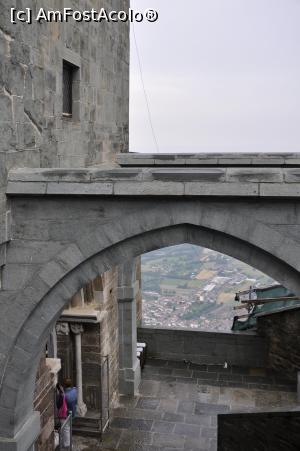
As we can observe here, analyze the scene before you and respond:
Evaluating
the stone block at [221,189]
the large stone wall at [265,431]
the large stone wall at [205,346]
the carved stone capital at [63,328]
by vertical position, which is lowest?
the large stone wall at [205,346]

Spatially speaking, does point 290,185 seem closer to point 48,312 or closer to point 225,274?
point 48,312

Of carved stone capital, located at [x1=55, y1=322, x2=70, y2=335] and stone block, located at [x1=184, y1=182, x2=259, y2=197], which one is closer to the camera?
stone block, located at [x1=184, y1=182, x2=259, y2=197]

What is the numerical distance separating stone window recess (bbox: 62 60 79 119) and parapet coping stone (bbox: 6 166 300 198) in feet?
6.68

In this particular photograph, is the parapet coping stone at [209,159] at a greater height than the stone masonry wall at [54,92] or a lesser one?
lesser

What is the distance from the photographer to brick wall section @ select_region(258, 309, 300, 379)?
12.0m

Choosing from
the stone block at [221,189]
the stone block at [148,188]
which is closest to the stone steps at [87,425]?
the stone block at [148,188]

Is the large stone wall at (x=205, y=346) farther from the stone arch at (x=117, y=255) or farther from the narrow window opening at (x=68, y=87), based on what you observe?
the stone arch at (x=117, y=255)

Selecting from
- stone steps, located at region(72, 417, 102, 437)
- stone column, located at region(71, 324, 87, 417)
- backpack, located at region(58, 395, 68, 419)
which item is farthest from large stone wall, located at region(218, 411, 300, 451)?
stone column, located at region(71, 324, 87, 417)

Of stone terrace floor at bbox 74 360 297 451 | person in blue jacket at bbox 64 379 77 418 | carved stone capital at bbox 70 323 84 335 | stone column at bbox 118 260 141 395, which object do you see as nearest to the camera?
person in blue jacket at bbox 64 379 77 418

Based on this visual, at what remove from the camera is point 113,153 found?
957 centimetres

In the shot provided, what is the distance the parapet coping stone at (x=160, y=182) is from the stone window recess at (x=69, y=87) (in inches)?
80.2

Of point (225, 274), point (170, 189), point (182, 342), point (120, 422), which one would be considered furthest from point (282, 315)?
point (225, 274)

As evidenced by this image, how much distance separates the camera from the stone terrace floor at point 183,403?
31.0ft

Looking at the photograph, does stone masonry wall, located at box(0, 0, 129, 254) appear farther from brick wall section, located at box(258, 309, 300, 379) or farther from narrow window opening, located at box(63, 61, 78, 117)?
brick wall section, located at box(258, 309, 300, 379)
